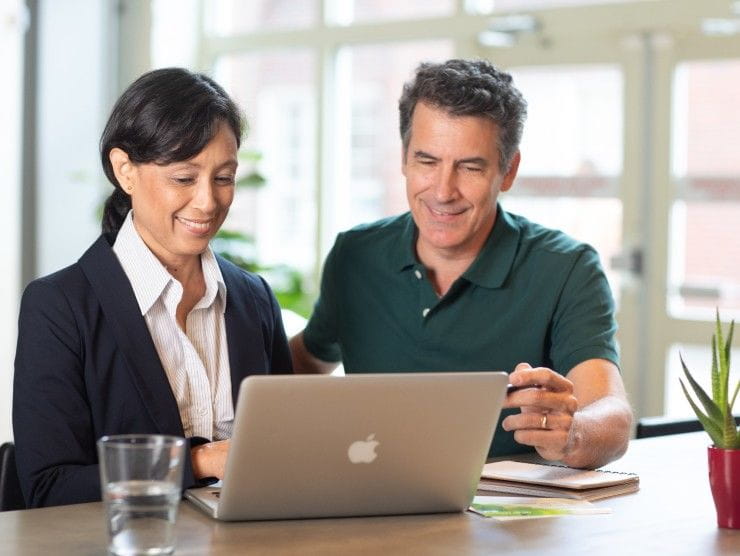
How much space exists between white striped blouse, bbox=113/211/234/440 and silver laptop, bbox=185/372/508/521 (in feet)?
1.25

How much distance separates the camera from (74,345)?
2166mm

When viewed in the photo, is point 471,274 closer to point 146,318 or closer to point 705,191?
point 146,318

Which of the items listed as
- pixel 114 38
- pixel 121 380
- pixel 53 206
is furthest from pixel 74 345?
pixel 114 38

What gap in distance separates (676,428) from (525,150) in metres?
2.96

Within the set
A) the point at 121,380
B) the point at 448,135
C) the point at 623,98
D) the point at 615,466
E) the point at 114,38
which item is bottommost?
the point at 615,466

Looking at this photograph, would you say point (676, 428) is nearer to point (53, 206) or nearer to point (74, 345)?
point (74, 345)

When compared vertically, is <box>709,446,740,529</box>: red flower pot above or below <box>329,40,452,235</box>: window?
below

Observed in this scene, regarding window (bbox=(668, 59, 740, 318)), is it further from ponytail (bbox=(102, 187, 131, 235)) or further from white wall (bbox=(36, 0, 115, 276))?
ponytail (bbox=(102, 187, 131, 235))

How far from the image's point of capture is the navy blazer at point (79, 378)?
2.08m

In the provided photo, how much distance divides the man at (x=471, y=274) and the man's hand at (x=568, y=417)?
37 millimetres

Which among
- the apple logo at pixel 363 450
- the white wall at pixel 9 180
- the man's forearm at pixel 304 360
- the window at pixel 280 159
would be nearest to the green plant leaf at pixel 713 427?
the apple logo at pixel 363 450

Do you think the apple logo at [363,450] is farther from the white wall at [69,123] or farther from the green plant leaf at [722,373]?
the white wall at [69,123]

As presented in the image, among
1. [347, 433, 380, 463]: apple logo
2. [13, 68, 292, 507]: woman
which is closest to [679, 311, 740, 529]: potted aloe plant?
[347, 433, 380, 463]: apple logo

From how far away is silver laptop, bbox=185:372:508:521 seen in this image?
174 cm
